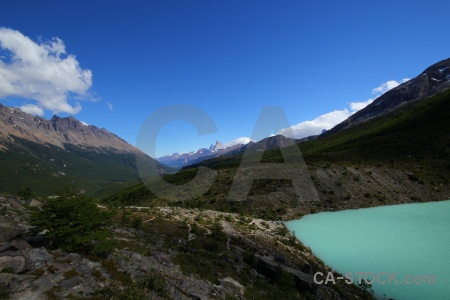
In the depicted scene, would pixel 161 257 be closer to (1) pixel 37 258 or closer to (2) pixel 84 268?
(2) pixel 84 268

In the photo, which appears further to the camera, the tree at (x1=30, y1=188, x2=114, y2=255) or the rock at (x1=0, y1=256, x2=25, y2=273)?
the tree at (x1=30, y1=188, x2=114, y2=255)

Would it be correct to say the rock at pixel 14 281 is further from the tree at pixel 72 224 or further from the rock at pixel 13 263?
the tree at pixel 72 224

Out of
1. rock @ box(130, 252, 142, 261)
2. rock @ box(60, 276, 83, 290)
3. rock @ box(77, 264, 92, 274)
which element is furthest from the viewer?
rock @ box(130, 252, 142, 261)

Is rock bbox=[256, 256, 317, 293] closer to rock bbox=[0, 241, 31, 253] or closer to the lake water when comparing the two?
the lake water

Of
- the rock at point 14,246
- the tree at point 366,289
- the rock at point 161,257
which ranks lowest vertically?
the tree at point 366,289

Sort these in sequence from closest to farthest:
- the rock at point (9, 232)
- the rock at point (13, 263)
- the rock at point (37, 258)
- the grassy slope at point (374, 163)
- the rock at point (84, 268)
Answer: the rock at point (13, 263)
the rock at point (37, 258)
the rock at point (84, 268)
the rock at point (9, 232)
the grassy slope at point (374, 163)

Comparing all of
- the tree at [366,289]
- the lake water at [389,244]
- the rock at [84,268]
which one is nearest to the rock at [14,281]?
the rock at [84,268]

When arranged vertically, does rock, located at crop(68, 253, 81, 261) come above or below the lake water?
above

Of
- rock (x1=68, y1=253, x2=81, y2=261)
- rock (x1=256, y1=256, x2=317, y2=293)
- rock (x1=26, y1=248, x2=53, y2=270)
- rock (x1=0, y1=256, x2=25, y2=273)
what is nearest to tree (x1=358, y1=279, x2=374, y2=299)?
rock (x1=256, y1=256, x2=317, y2=293)
